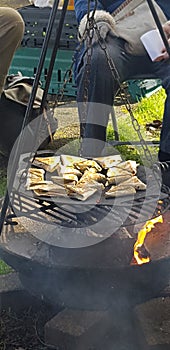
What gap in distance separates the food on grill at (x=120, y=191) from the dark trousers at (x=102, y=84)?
0.77m

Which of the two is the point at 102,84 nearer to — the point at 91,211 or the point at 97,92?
the point at 97,92

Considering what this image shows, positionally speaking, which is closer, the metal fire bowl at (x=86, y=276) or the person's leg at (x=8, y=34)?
the metal fire bowl at (x=86, y=276)

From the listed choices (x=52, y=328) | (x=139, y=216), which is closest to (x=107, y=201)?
(x=139, y=216)

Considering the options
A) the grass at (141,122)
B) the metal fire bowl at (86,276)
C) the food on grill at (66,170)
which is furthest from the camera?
the grass at (141,122)

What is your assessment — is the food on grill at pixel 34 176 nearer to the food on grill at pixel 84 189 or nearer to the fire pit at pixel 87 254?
the fire pit at pixel 87 254

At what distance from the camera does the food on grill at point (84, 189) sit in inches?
90.4

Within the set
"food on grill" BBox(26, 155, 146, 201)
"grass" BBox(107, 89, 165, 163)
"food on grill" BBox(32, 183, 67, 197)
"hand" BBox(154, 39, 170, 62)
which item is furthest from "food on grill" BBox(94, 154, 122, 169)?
"grass" BBox(107, 89, 165, 163)

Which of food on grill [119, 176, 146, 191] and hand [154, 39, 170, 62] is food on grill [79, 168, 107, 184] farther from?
hand [154, 39, 170, 62]

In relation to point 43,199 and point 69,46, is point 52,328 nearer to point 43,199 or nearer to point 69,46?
point 43,199

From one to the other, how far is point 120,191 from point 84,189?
149 mm

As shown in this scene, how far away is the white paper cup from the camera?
128 inches

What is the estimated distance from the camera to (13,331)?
2.43 meters

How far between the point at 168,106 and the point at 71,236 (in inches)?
53.8

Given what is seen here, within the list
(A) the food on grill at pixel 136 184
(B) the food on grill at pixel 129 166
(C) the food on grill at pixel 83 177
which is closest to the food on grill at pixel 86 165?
(C) the food on grill at pixel 83 177
